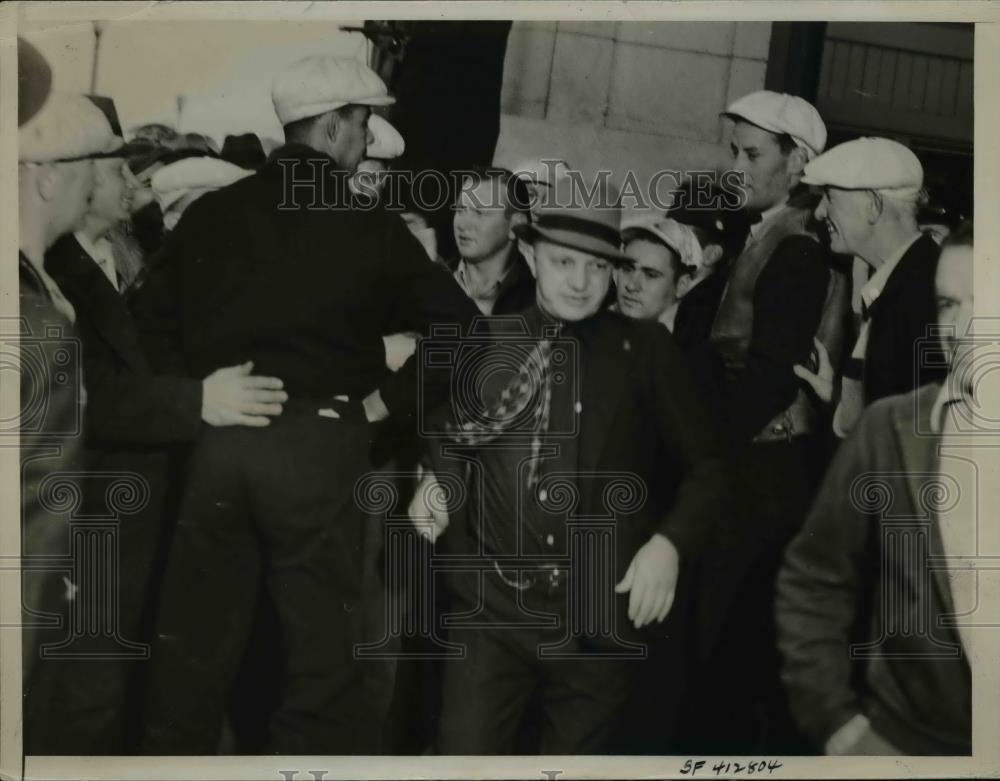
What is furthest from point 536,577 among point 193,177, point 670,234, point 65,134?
point 65,134

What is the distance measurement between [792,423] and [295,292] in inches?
53.4

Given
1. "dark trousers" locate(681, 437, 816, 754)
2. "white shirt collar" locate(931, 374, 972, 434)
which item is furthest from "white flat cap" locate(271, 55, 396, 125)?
"white shirt collar" locate(931, 374, 972, 434)

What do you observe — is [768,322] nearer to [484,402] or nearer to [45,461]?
[484,402]

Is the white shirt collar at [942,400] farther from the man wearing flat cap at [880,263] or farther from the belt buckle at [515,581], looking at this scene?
the belt buckle at [515,581]

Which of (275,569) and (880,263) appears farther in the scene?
(880,263)

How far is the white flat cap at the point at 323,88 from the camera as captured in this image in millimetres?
3141

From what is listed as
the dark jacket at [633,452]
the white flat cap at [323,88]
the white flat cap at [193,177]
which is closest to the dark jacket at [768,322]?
the dark jacket at [633,452]

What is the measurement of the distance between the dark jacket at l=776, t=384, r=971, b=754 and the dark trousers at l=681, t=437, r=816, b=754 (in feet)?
0.14

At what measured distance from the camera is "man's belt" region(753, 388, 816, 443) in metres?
3.17

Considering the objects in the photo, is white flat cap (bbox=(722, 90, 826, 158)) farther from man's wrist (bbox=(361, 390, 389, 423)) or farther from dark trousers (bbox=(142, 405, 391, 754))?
dark trousers (bbox=(142, 405, 391, 754))

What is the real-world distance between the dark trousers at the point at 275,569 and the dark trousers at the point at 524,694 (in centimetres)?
21

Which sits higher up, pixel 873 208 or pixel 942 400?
pixel 873 208

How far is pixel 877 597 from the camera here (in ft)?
10.5

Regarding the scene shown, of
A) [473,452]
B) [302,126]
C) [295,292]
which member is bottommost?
[473,452]
